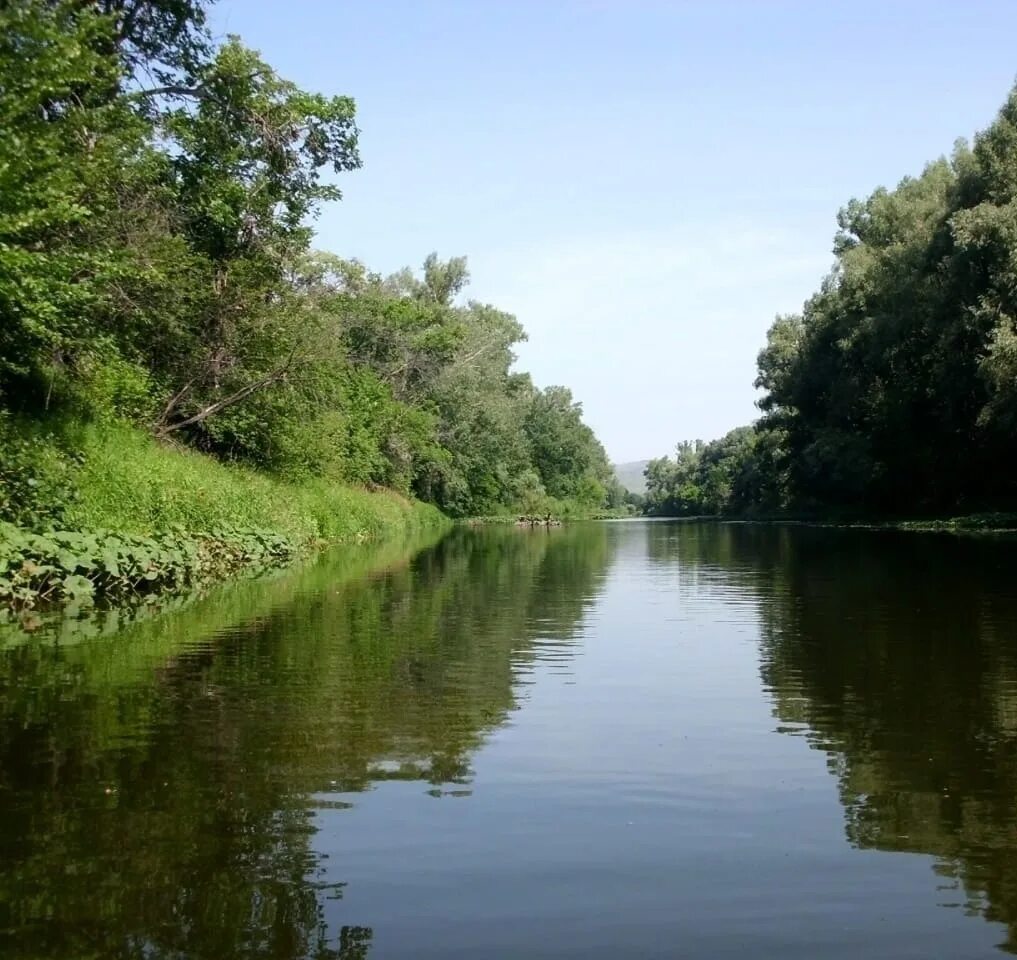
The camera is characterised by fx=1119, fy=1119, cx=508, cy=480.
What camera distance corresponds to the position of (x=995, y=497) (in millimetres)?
56344

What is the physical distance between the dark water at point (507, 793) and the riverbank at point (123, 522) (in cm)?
331

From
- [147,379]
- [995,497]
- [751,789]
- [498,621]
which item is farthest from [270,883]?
[995,497]

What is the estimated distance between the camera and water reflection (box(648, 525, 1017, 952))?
6.30 m

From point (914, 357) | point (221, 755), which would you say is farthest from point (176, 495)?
point (914, 357)

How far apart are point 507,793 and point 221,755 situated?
2.22 meters

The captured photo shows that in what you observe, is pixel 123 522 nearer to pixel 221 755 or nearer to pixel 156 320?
pixel 156 320

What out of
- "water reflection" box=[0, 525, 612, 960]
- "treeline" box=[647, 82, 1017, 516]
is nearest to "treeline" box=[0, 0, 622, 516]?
"water reflection" box=[0, 525, 612, 960]

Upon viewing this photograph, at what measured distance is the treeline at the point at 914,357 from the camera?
149 ft

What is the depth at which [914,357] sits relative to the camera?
57.0m

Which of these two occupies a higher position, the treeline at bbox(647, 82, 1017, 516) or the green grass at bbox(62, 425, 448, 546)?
the treeline at bbox(647, 82, 1017, 516)

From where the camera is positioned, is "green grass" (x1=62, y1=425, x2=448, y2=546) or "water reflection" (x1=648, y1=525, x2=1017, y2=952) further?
"green grass" (x1=62, y1=425, x2=448, y2=546)

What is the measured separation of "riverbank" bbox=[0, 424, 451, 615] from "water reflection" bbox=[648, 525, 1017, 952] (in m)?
10.4

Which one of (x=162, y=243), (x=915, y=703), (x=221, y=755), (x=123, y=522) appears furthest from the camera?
(x=162, y=243)

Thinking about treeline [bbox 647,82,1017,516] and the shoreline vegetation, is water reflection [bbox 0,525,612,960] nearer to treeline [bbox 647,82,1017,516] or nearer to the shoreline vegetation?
A: the shoreline vegetation
